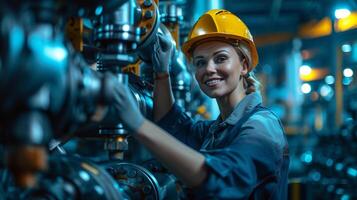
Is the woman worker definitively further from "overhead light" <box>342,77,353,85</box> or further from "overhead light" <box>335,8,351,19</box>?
"overhead light" <box>335,8,351,19</box>

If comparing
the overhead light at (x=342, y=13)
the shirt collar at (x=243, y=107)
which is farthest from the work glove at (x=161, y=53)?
the overhead light at (x=342, y=13)

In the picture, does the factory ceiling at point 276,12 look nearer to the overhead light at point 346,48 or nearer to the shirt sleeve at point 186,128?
the overhead light at point 346,48

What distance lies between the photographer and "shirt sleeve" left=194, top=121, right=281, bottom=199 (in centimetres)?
130

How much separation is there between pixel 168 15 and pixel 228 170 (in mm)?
1416

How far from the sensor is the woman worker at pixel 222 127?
128cm

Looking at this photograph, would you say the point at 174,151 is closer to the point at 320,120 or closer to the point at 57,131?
the point at 57,131

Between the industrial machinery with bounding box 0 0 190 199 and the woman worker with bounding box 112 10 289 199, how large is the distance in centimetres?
13

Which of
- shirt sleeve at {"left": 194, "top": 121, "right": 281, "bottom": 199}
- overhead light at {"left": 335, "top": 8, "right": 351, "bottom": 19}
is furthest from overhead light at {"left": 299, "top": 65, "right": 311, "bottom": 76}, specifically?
shirt sleeve at {"left": 194, "top": 121, "right": 281, "bottom": 199}

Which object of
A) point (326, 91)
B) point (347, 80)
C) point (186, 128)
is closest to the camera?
point (186, 128)

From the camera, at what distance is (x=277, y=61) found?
1166cm

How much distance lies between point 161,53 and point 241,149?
0.52 m

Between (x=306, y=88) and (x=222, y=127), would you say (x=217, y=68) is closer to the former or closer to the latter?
(x=222, y=127)

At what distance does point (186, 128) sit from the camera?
6.49 ft

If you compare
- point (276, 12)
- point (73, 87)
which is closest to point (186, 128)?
point (73, 87)
